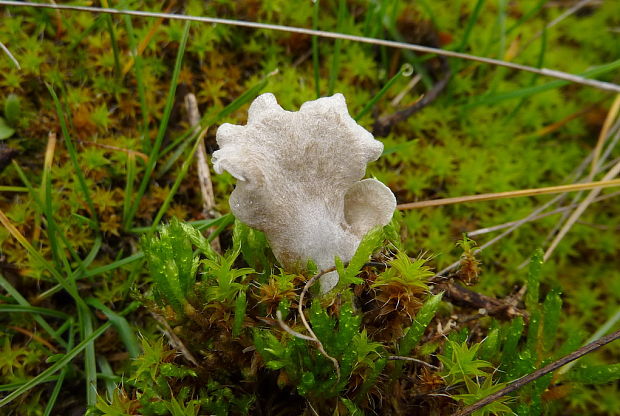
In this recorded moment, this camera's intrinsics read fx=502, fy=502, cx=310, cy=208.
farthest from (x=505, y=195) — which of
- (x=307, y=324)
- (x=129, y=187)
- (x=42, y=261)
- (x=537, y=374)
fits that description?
(x=42, y=261)

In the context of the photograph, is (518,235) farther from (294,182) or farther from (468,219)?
(294,182)

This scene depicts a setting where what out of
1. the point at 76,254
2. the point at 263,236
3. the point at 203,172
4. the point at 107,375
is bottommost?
the point at 107,375

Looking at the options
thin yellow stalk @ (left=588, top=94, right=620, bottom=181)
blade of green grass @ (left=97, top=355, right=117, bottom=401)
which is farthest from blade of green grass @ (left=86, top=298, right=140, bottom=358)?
thin yellow stalk @ (left=588, top=94, right=620, bottom=181)

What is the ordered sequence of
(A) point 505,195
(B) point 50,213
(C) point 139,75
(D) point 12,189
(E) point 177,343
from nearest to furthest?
(E) point 177,343, (B) point 50,213, (D) point 12,189, (C) point 139,75, (A) point 505,195

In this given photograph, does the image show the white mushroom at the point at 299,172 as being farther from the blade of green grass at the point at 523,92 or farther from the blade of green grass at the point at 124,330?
the blade of green grass at the point at 523,92

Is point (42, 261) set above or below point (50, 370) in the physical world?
above

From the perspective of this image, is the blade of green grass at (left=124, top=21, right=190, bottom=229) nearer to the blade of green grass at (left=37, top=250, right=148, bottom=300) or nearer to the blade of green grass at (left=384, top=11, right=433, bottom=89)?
the blade of green grass at (left=37, top=250, right=148, bottom=300)

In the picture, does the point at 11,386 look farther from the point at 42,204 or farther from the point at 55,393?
the point at 42,204

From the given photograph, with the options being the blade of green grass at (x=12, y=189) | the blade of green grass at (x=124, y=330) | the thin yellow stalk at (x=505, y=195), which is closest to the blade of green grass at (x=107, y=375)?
the blade of green grass at (x=124, y=330)
